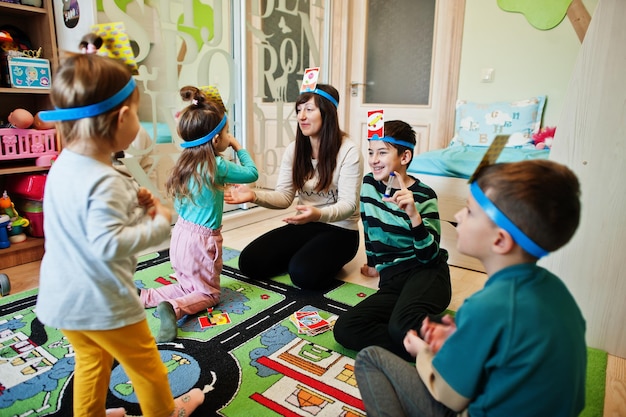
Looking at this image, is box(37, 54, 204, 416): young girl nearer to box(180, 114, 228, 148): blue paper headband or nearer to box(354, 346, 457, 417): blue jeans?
box(354, 346, 457, 417): blue jeans

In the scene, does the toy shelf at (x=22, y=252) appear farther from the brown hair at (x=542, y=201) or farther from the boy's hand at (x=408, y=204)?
the brown hair at (x=542, y=201)

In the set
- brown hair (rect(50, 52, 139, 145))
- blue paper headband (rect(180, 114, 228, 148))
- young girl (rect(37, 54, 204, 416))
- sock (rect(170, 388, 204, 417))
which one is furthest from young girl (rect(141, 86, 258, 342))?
brown hair (rect(50, 52, 139, 145))

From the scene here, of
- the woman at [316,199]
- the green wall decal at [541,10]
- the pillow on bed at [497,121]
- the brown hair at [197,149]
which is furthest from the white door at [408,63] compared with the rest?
the brown hair at [197,149]

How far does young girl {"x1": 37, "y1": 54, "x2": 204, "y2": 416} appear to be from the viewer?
96cm

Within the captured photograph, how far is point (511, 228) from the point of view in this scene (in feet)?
2.80

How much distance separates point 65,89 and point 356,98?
12.1 ft

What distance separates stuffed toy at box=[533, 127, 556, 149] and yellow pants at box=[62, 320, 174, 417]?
298 centimetres

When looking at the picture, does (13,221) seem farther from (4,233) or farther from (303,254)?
(303,254)

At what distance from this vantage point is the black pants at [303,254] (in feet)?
7.19

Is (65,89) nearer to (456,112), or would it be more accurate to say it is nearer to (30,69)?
(30,69)

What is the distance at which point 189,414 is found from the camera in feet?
4.27

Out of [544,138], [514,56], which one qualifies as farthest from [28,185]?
[514,56]

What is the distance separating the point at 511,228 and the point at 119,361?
938 mm

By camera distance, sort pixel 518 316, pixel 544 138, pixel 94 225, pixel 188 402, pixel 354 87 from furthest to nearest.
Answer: pixel 354 87, pixel 544 138, pixel 188 402, pixel 94 225, pixel 518 316
